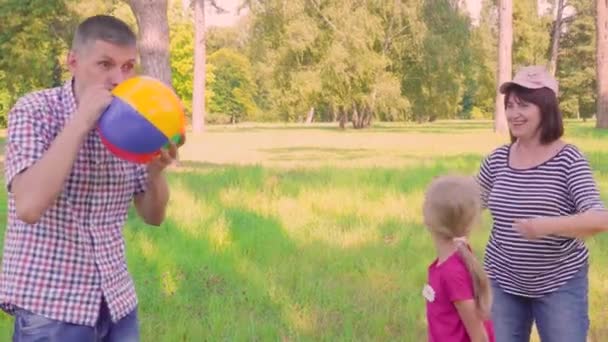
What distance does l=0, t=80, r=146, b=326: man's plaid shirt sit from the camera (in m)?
2.77

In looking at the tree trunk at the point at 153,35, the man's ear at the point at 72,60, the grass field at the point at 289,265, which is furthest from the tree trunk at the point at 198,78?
the man's ear at the point at 72,60

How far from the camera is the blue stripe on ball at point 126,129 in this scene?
9.11ft

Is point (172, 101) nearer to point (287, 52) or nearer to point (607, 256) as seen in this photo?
point (607, 256)

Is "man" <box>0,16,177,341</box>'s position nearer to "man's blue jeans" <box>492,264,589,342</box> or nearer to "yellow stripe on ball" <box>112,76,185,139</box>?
"yellow stripe on ball" <box>112,76,185,139</box>

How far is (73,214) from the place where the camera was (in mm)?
2807

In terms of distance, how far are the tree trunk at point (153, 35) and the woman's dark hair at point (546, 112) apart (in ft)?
38.6

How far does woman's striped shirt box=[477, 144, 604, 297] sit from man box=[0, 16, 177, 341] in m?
1.83

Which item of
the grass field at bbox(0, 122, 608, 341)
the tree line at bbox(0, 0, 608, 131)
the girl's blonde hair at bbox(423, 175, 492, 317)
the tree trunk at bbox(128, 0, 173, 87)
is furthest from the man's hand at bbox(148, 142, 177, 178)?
the tree line at bbox(0, 0, 608, 131)

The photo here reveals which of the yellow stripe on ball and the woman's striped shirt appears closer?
the yellow stripe on ball

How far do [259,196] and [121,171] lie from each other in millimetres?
8091

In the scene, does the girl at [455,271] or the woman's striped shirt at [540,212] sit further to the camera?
the woman's striped shirt at [540,212]

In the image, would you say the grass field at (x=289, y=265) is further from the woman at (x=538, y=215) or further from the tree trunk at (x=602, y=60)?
the tree trunk at (x=602, y=60)

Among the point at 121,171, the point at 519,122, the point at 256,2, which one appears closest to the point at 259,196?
the point at 519,122

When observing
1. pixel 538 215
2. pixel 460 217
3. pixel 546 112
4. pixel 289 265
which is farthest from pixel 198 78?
pixel 460 217
